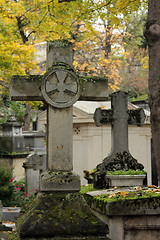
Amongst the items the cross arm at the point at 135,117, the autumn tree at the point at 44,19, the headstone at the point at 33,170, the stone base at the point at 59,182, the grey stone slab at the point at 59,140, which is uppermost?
the autumn tree at the point at 44,19

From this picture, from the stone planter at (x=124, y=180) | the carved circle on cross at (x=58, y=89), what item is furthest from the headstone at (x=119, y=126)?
the carved circle on cross at (x=58, y=89)

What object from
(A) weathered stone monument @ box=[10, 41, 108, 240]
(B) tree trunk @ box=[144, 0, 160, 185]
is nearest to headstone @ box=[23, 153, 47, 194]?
(B) tree trunk @ box=[144, 0, 160, 185]

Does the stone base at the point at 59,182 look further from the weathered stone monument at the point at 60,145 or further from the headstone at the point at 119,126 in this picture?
the headstone at the point at 119,126

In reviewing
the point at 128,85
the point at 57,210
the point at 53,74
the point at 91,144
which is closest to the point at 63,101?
the point at 53,74

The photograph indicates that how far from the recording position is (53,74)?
11.5 feet

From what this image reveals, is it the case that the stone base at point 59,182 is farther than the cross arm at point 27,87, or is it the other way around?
the cross arm at point 27,87

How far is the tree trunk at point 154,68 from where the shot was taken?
5.59 metres

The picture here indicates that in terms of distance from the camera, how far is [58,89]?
3453 mm

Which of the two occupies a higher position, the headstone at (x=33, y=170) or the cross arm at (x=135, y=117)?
the cross arm at (x=135, y=117)

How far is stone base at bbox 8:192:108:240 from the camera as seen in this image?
2.93 m

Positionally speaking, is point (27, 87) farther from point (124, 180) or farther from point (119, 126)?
point (119, 126)

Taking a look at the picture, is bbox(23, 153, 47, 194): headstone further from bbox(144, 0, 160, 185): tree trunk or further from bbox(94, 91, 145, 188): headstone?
bbox(144, 0, 160, 185): tree trunk

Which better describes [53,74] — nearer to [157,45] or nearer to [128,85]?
[157,45]

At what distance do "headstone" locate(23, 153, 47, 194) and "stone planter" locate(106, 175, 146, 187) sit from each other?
5.05 metres
